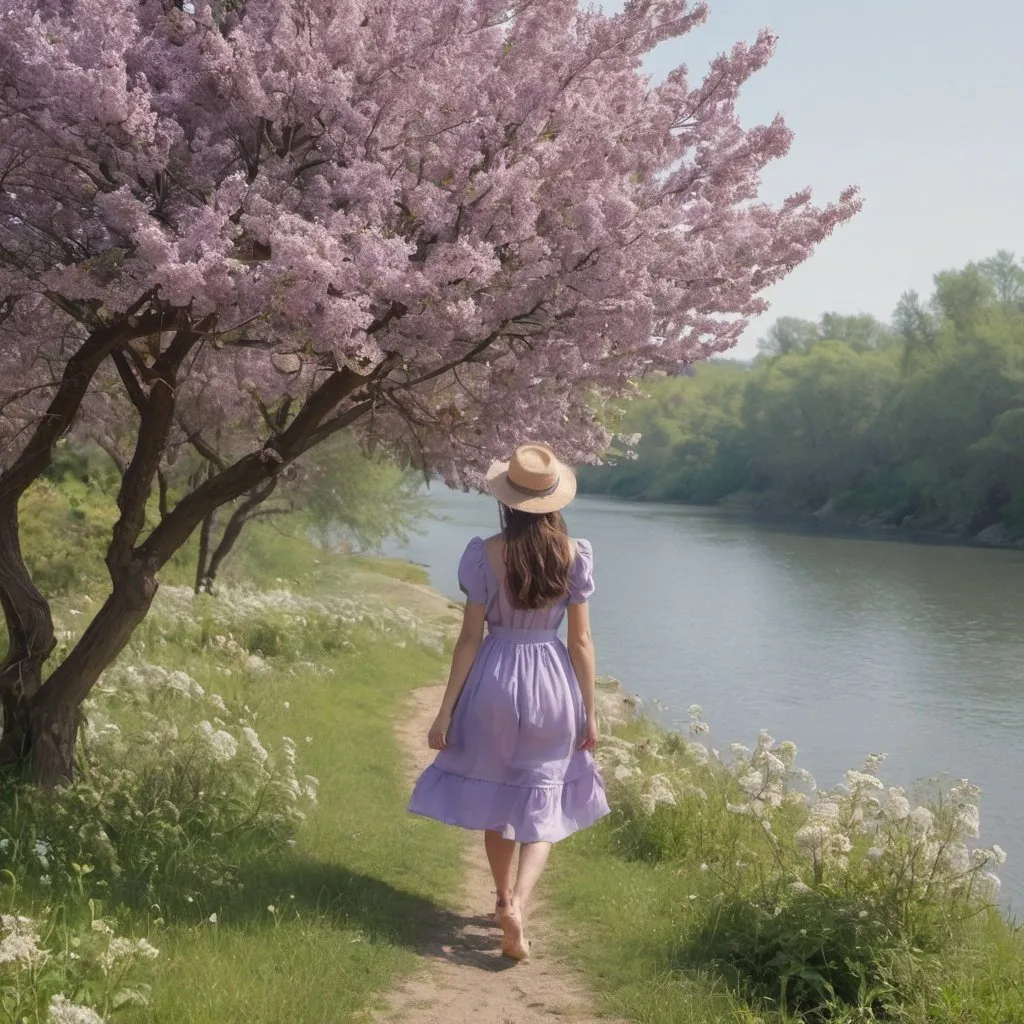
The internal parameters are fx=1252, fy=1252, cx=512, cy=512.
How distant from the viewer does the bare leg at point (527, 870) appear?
5.53 metres

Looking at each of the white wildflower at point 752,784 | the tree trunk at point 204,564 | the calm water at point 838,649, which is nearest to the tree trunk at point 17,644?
the white wildflower at point 752,784

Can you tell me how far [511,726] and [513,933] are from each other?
2.93 ft

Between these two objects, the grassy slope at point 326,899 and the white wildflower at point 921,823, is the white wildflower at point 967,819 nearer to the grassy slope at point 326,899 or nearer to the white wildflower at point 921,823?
the white wildflower at point 921,823

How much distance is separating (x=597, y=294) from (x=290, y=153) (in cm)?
159

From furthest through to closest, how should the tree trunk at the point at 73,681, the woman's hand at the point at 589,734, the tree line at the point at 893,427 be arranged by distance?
1. the tree line at the point at 893,427
2. the tree trunk at the point at 73,681
3. the woman's hand at the point at 589,734

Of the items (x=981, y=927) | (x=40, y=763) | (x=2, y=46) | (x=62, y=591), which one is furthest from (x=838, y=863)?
(x=62, y=591)

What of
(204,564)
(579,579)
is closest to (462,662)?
(579,579)

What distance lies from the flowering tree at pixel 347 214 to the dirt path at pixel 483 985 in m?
2.38

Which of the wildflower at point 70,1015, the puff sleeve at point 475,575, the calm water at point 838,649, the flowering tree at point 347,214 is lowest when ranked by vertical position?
the calm water at point 838,649

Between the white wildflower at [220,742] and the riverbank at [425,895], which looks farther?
the white wildflower at [220,742]

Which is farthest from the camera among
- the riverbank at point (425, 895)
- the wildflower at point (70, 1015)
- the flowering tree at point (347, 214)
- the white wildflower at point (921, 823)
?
the white wildflower at point (921, 823)

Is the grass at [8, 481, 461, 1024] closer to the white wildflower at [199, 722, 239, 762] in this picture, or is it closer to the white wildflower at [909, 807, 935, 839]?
the white wildflower at [199, 722, 239, 762]

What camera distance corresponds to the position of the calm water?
17.3 m

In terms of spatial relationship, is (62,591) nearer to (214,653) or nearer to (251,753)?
(214,653)
